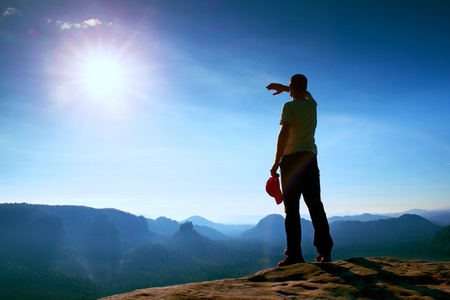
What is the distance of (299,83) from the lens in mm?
6570

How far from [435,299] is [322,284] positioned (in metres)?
1.41

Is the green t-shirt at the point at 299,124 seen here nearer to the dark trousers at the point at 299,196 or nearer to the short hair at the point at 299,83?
the dark trousers at the point at 299,196

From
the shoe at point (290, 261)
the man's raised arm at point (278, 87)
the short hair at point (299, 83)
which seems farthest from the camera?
the man's raised arm at point (278, 87)

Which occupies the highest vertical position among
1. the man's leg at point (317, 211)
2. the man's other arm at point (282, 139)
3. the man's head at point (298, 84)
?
the man's head at point (298, 84)

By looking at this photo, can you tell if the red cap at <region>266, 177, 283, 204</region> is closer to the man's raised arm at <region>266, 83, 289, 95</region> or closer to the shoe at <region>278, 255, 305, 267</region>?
the shoe at <region>278, 255, 305, 267</region>

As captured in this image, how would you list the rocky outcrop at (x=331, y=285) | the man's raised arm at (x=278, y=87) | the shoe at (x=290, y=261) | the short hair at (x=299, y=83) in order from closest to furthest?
the rocky outcrop at (x=331, y=285) < the shoe at (x=290, y=261) < the short hair at (x=299, y=83) < the man's raised arm at (x=278, y=87)

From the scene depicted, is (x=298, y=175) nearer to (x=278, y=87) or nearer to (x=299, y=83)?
(x=299, y=83)

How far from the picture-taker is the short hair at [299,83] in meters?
6.55

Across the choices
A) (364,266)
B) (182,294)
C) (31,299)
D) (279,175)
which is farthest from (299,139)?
(31,299)

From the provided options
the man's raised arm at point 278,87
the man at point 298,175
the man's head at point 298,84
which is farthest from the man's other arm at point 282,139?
the man's raised arm at point 278,87

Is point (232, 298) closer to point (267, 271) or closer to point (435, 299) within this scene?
point (267, 271)

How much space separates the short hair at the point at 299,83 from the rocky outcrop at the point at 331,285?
4.06 metres

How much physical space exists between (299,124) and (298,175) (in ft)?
3.98

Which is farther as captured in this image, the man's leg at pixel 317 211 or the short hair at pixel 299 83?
the short hair at pixel 299 83
